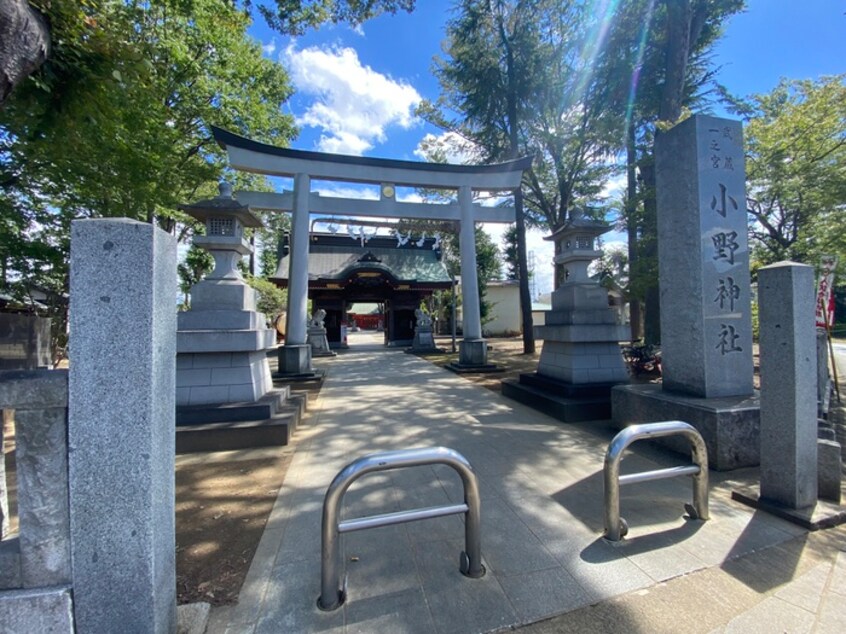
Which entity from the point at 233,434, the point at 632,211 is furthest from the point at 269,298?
the point at 632,211

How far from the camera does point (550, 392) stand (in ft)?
20.6

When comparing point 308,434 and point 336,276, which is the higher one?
point 336,276

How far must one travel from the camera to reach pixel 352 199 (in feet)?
36.1

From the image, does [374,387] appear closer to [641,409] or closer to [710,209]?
[641,409]

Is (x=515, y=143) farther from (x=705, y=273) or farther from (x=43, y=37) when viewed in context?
(x=43, y=37)

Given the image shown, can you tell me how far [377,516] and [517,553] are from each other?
1074 mm

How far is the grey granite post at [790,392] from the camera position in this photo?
2828 millimetres

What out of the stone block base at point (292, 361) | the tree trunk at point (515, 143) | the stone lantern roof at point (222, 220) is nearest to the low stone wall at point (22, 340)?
the stone lantern roof at point (222, 220)

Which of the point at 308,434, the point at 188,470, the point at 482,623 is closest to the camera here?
the point at 482,623

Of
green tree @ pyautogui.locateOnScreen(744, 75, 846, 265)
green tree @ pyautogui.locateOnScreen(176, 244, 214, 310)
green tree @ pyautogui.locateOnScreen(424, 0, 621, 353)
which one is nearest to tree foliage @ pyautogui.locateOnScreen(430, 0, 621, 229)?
green tree @ pyautogui.locateOnScreen(424, 0, 621, 353)

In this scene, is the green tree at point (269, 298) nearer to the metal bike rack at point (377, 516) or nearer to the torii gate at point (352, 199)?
the torii gate at point (352, 199)

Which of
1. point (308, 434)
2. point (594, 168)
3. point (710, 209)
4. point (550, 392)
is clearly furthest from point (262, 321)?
point (594, 168)

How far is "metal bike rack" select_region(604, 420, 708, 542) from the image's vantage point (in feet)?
8.07

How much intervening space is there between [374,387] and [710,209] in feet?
22.7
